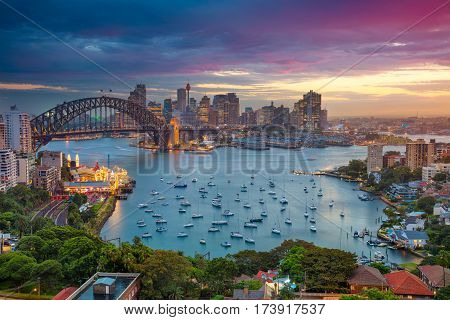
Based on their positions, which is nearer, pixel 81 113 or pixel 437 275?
pixel 437 275

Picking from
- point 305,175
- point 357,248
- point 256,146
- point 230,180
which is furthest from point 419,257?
point 256,146

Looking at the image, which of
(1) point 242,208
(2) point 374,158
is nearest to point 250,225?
(1) point 242,208

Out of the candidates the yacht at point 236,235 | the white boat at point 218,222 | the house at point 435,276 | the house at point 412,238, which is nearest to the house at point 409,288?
the house at point 435,276

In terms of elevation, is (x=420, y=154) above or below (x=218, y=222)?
above

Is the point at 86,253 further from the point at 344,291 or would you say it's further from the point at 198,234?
the point at 198,234

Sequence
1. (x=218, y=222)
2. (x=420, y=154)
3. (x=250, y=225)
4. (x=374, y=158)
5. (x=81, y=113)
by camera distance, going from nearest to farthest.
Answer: (x=250, y=225), (x=218, y=222), (x=420, y=154), (x=374, y=158), (x=81, y=113)

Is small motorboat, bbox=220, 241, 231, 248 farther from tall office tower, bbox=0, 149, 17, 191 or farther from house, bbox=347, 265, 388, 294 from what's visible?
tall office tower, bbox=0, 149, 17, 191

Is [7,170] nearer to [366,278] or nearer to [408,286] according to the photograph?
[366,278]
